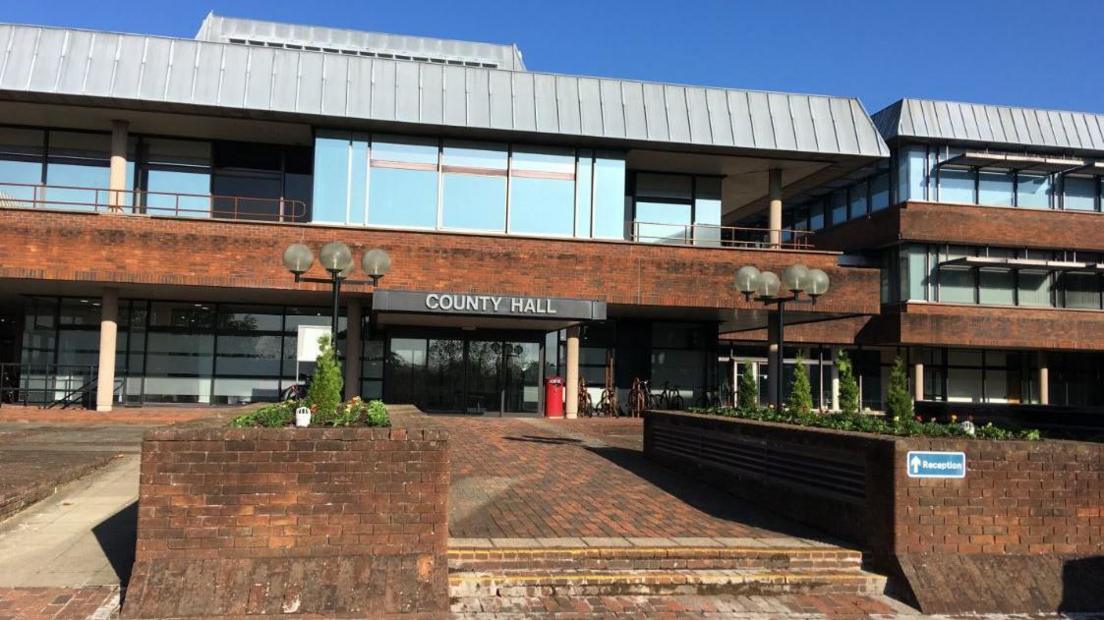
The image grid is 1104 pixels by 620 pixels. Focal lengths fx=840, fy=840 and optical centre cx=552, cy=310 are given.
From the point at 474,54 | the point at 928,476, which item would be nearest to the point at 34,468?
the point at 928,476

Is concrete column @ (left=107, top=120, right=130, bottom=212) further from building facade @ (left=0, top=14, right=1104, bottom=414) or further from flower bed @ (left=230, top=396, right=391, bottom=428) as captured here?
flower bed @ (left=230, top=396, right=391, bottom=428)

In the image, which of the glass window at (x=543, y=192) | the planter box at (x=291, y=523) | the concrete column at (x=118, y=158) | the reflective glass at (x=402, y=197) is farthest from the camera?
the glass window at (x=543, y=192)

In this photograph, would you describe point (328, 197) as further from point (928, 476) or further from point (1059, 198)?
point (1059, 198)

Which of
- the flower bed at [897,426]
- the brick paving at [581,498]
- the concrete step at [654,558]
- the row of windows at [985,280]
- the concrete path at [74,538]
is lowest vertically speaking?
the concrete path at [74,538]

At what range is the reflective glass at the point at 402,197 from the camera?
21.3 meters

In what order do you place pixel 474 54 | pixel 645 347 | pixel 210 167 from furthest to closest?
pixel 474 54
pixel 645 347
pixel 210 167

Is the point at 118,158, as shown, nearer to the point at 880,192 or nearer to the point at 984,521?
the point at 984,521

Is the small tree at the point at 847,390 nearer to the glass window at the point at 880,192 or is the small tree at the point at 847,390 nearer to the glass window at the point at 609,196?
the glass window at the point at 609,196

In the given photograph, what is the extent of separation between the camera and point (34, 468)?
11242 millimetres

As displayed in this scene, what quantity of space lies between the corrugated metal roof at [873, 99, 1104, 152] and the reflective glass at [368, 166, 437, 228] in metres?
17.8

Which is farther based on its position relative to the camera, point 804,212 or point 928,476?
point 804,212

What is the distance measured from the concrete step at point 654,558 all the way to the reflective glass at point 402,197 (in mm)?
15299

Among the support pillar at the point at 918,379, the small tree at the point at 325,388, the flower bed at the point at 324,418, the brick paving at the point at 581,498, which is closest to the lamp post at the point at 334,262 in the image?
the small tree at the point at 325,388

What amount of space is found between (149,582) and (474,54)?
98.8 ft
